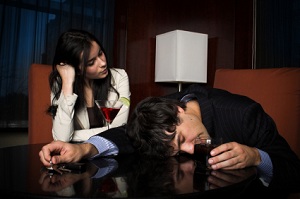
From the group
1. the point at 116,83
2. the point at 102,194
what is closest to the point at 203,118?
the point at 102,194

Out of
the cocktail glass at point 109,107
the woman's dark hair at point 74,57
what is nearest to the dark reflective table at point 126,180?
the cocktail glass at point 109,107

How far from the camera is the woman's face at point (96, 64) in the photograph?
2059 mm

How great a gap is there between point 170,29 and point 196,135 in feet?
8.61

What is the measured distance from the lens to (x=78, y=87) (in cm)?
216

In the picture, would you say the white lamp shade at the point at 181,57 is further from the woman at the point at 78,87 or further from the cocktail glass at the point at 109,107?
the cocktail glass at the point at 109,107

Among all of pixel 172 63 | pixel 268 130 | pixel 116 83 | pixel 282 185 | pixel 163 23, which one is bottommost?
pixel 282 185

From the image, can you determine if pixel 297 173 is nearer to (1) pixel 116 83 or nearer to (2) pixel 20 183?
(2) pixel 20 183

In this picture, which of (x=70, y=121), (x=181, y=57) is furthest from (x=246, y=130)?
(x=181, y=57)

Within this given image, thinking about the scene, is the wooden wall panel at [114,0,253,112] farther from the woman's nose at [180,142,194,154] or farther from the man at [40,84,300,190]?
the woman's nose at [180,142,194,154]

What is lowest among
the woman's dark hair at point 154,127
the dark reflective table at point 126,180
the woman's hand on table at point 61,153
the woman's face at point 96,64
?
the dark reflective table at point 126,180

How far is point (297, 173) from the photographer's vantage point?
44.2 inches

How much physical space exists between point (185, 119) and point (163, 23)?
2.56 meters

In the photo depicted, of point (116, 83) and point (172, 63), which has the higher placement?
point (172, 63)

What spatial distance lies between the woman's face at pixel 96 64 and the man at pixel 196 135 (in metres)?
0.83
